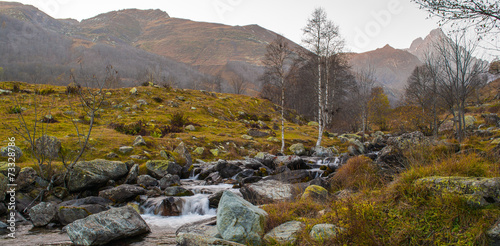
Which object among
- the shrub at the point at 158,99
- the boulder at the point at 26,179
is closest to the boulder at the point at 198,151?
the boulder at the point at 26,179

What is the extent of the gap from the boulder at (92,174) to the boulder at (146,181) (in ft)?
2.65

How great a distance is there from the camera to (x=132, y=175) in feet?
38.9

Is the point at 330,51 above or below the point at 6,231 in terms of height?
above

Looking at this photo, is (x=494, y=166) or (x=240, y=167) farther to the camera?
(x=240, y=167)

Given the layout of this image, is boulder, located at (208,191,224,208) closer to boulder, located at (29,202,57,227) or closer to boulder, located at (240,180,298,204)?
boulder, located at (240,180,298,204)

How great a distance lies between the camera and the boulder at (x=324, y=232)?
445cm

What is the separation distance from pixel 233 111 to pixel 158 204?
2738 cm

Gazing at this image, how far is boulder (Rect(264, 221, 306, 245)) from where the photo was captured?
189 inches

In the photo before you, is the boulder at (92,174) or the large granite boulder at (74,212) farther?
the boulder at (92,174)

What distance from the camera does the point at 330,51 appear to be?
25.0 meters

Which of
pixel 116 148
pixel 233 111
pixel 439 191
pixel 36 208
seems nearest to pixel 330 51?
pixel 233 111

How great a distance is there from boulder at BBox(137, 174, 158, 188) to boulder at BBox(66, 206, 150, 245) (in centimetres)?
460

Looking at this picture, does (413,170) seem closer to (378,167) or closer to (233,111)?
(378,167)

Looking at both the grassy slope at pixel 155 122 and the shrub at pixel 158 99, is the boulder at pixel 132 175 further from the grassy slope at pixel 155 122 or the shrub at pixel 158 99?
the shrub at pixel 158 99
